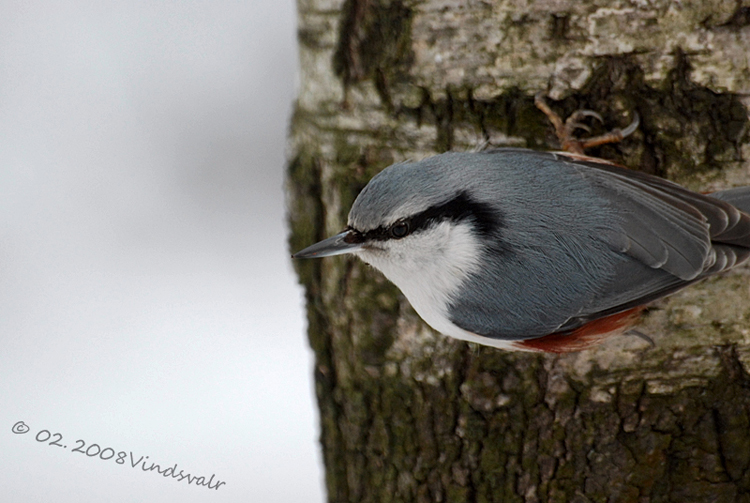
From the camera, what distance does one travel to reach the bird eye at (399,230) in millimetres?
1597

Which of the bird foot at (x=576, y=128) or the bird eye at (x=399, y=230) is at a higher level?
the bird foot at (x=576, y=128)

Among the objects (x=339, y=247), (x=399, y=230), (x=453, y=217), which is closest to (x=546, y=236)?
(x=453, y=217)

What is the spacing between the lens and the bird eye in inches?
62.9

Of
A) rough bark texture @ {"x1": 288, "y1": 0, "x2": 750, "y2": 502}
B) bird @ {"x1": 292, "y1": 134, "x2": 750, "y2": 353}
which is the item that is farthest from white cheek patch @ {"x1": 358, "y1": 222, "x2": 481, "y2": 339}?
rough bark texture @ {"x1": 288, "y1": 0, "x2": 750, "y2": 502}

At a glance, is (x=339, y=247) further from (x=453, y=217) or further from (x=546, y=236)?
(x=546, y=236)

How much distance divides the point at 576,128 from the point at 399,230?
0.46m

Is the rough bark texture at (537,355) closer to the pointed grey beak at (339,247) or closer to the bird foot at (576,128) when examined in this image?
the bird foot at (576,128)

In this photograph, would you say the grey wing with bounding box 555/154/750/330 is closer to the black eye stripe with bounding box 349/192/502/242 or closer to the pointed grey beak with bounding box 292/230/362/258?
the black eye stripe with bounding box 349/192/502/242

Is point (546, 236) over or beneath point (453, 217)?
beneath

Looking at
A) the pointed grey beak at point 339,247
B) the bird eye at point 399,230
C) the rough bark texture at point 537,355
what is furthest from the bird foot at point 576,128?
the pointed grey beak at point 339,247

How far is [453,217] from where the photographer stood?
63.2 inches

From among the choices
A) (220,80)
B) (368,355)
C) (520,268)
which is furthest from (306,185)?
(220,80)

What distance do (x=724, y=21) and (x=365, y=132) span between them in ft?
2.67

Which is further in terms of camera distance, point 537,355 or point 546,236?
point 537,355
